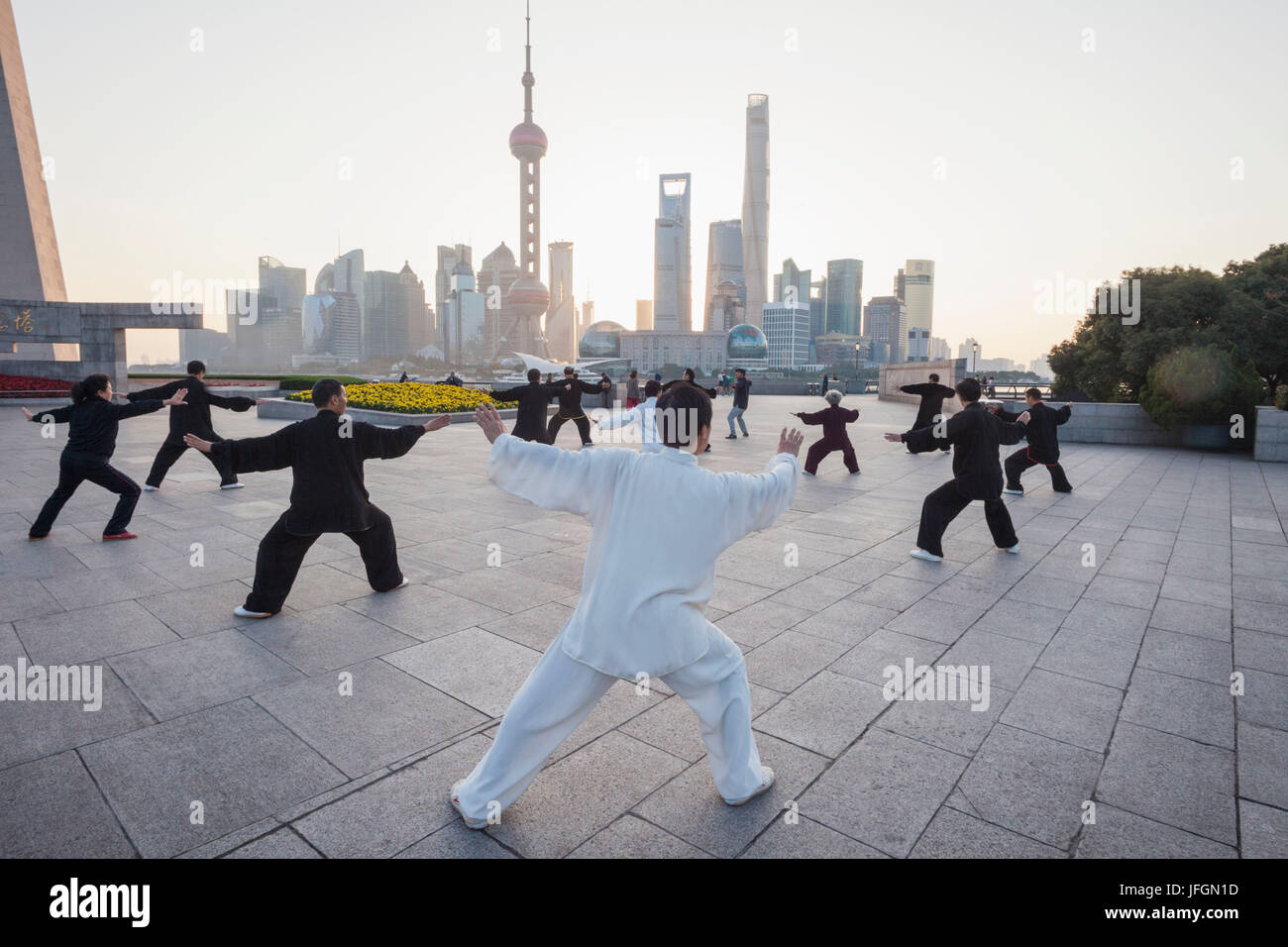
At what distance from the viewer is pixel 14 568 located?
6.28 meters

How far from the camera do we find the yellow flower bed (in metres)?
19.2

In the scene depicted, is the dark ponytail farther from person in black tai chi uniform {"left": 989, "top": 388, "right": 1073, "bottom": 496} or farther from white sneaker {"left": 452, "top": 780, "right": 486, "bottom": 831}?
person in black tai chi uniform {"left": 989, "top": 388, "right": 1073, "bottom": 496}

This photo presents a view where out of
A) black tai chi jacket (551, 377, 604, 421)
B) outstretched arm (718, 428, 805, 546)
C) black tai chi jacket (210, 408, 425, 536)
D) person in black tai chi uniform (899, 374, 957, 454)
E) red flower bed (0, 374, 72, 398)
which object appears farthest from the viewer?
red flower bed (0, 374, 72, 398)

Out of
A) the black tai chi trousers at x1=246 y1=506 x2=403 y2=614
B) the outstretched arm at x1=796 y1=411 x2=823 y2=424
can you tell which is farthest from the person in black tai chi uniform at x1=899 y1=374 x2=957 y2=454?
the black tai chi trousers at x1=246 y1=506 x2=403 y2=614

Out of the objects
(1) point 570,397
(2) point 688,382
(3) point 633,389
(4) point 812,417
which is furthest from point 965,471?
(3) point 633,389

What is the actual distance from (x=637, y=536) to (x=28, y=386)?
104ft

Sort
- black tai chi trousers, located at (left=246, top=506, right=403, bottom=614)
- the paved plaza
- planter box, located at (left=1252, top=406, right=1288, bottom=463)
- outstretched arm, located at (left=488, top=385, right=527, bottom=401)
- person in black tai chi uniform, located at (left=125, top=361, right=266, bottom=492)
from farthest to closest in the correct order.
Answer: planter box, located at (left=1252, top=406, right=1288, bottom=463) < outstretched arm, located at (left=488, top=385, right=527, bottom=401) < person in black tai chi uniform, located at (left=125, top=361, right=266, bottom=492) < black tai chi trousers, located at (left=246, top=506, right=403, bottom=614) < the paved plaza

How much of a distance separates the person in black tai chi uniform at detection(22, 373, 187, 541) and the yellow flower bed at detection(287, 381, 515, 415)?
439 inches

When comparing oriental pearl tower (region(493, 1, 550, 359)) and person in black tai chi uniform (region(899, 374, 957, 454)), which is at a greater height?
oriental pearl tower (region(493, 1, 550, 359))

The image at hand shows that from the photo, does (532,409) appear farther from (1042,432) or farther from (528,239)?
(528,239)

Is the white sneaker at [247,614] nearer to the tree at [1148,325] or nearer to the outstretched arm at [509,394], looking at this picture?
the outstretched arm at [509,394]

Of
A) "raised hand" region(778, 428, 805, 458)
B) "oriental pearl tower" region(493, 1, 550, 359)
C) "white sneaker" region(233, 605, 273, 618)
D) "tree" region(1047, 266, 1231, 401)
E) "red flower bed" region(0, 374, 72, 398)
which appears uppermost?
"oriental pearl tower" region(493, 1, 550, 359)

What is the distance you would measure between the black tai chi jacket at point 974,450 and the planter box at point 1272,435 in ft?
41.3

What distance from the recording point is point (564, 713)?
2719 millimetres
